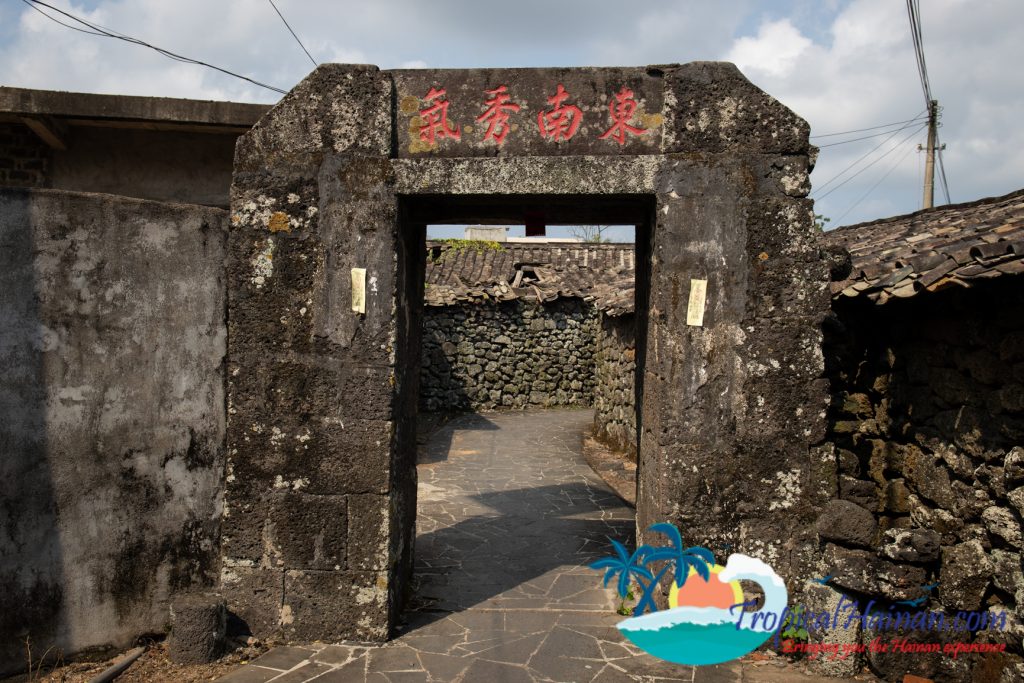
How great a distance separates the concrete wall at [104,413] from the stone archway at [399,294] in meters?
0.23

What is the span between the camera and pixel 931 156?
15.0 meters

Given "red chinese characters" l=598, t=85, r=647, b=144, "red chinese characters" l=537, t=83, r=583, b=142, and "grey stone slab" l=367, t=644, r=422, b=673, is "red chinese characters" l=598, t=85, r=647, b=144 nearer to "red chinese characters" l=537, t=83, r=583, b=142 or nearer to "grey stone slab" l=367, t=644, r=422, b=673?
"red chinese characters" l=537, t=83, r=583, b=142

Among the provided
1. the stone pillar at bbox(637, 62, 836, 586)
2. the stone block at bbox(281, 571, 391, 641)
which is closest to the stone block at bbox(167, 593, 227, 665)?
the stone block at bbox(281, 571, 391, 641)

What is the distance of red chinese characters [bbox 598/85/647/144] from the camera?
14.0 feet

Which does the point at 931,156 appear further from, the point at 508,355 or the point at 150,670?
the point at 150,670

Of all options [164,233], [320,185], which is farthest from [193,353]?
[320,185]

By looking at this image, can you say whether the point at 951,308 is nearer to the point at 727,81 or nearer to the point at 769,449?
the point at 769,449

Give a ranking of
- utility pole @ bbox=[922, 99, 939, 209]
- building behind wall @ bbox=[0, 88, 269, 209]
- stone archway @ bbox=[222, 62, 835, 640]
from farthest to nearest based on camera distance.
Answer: utility pole @ bbox=[922, 99, 939, 209], building behind wall @ bbox=[0, 88, 269, 209], stone archway @ bbox=[222, 62, 835, 640]

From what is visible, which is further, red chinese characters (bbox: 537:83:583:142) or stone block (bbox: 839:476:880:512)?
stone block (bbox: 839:476:880:512)

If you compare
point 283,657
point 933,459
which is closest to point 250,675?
point 283,657

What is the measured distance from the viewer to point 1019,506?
335 centimetres

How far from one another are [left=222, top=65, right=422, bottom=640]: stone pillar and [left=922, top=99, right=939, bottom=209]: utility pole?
47.4 feet

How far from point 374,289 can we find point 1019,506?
12.0ft

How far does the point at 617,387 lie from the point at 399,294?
25.7 feet
